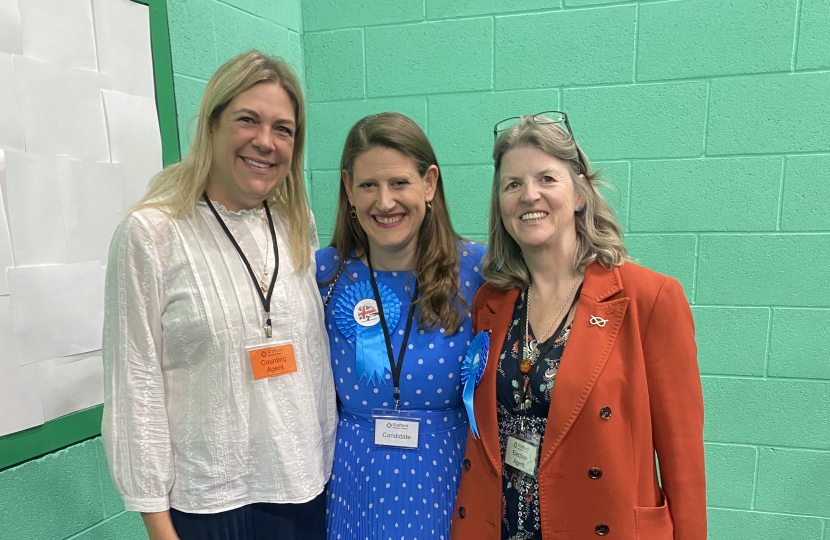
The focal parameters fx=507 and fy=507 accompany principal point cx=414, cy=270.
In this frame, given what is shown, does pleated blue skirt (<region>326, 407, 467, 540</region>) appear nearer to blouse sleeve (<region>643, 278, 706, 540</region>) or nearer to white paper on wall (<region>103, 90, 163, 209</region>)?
blouse sleeve (<region>643, 278, 706, 540</region>)

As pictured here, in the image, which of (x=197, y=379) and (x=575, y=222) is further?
(x=575, y=222)

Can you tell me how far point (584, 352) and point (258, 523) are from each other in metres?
0.86

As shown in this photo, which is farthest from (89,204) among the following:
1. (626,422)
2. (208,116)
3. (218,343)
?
(626,422)

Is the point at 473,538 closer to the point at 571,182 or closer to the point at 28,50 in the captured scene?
the point at 571,182

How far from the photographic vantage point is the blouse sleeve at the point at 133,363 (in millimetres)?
1063

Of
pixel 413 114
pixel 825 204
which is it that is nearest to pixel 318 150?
pixel 413 114

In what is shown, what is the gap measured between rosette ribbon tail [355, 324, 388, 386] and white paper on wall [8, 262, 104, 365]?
817 millimetres

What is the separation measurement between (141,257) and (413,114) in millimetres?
1399

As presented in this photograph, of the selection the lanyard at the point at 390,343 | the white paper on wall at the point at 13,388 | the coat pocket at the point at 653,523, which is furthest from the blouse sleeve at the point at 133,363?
the coat pocket at the point at 653,523

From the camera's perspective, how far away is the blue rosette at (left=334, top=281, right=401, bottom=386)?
4.27ft

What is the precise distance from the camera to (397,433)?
1283 mm

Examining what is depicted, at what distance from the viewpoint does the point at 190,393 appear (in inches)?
44.3

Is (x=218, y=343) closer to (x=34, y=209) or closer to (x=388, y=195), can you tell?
(x=388, y=195)

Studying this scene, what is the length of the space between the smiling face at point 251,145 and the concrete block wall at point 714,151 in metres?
1.07
